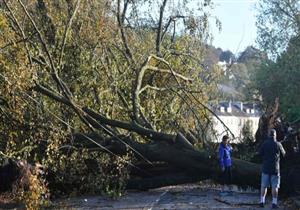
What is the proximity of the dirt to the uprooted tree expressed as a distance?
0.43 m

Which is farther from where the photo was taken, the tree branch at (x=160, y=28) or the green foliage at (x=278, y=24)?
the green foliage at (x=278, y=24)

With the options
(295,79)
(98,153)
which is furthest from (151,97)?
(295,79)

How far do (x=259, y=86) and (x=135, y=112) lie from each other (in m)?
20.1

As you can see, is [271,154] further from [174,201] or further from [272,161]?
[174,201]

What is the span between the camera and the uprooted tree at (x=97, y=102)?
14.2m

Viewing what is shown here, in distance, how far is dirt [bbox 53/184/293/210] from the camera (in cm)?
1426

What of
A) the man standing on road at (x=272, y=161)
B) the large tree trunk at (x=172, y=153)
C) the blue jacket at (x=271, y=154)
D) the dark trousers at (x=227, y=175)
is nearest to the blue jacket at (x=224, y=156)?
the dark trousers at (x=227, y=175)

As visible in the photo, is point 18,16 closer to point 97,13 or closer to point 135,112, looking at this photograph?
point 97,13

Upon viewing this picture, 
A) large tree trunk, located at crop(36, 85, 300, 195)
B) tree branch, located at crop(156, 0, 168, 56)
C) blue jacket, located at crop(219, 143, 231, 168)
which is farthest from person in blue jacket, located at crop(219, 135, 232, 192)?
tree branch, located at crop(156, 0, 168, 56)

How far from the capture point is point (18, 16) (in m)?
15.1

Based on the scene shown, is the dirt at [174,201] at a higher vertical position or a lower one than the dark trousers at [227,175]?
lower

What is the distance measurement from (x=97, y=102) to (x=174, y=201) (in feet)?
12.5

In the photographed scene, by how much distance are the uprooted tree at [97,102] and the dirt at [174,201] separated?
1.42ft

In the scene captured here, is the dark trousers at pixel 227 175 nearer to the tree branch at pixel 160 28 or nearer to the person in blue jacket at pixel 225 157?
the person in blue jacket at pixel 225 157
